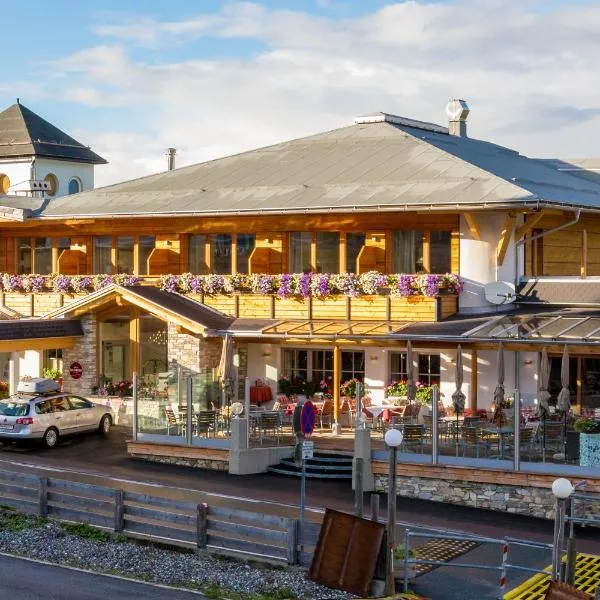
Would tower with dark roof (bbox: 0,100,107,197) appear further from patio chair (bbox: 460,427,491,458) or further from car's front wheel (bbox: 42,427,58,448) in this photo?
patio chair (bbox: 460,427,491,458)

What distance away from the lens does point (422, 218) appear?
A: 101 ft

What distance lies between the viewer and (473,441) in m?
24.7

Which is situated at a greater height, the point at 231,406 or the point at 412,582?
the point at 231,406

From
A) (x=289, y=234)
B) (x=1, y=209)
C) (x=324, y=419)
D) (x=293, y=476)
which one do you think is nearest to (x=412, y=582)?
(x=293, y=476)

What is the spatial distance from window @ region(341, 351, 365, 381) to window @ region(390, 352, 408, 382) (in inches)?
31.7

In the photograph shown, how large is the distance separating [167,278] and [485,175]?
933cm

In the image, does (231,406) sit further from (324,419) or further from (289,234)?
(289,234)

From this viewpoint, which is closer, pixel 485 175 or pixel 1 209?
pixel 485 175

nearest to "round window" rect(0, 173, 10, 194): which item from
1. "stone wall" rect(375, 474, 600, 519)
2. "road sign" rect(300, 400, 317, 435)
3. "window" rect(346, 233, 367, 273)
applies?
"window" rect(346, 233, 367, 273)

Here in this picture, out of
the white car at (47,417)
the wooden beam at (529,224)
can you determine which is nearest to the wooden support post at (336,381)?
the wooden beam at (529,224)

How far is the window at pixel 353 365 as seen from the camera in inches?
1246

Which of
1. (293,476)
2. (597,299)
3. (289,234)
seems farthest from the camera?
(289,234)

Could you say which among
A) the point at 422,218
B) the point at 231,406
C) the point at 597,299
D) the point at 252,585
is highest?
the point at 422,218

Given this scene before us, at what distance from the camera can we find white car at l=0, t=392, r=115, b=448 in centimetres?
2969
